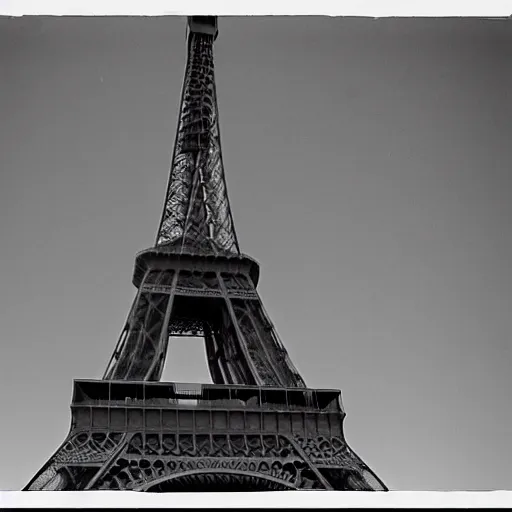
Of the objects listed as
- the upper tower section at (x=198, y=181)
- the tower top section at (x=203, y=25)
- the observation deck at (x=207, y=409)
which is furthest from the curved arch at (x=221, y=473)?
the tower top section at (x=203, y=25)

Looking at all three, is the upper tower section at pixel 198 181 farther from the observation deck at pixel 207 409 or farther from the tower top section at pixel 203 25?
the observation deck at pixel 207 409

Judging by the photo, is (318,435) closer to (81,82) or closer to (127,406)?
(127,406)

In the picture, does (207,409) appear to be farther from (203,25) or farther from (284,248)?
(203,25)

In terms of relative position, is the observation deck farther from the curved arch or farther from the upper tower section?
the upper tower section

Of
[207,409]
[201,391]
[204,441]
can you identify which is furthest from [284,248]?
[204,441]

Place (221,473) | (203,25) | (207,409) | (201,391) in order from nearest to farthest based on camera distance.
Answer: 1. (203,25)
2. (221,473)
3. (201,391)
4. (207,409)
